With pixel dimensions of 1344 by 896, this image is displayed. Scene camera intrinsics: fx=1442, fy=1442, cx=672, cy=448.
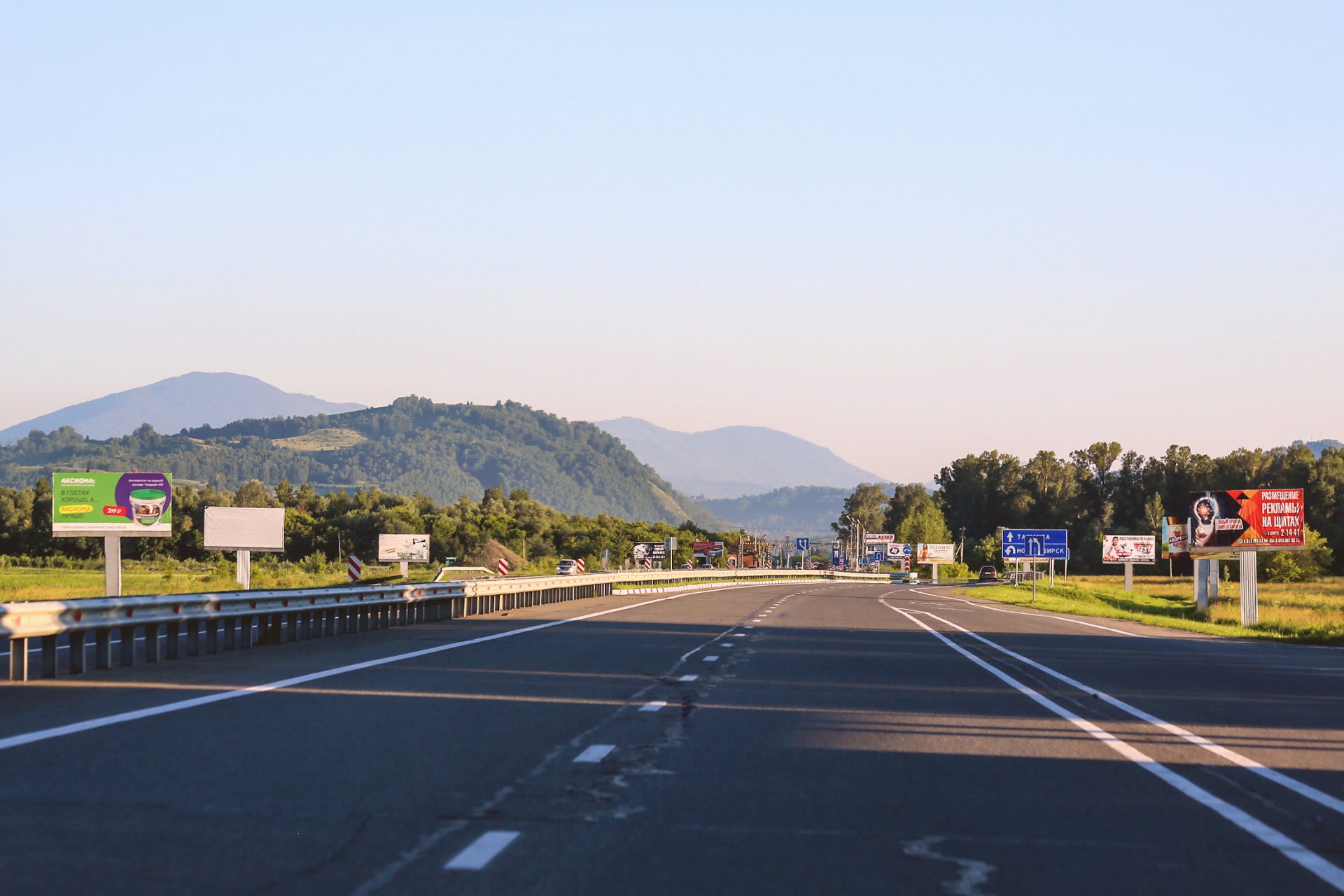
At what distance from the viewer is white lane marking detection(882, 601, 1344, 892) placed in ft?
23.1

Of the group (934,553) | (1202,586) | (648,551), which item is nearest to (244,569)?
(1202,586)

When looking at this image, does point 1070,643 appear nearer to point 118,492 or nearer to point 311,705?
point 311,705

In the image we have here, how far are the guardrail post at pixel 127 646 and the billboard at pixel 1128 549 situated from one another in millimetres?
113305

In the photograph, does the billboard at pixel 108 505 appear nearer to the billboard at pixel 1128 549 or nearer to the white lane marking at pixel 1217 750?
the white lane marking at pixel 1217 750

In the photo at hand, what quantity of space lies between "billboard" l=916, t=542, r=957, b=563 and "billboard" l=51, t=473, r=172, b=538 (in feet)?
298

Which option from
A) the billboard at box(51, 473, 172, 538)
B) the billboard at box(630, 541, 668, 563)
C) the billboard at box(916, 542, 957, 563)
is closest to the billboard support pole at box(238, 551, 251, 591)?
the billboard at box(51, 473, 172, 538)

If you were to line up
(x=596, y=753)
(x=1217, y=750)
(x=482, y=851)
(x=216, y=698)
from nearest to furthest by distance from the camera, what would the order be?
(x=482, y=851) < (x=596, y=753) < (x=1217, y=750) < (x=216, y=698)

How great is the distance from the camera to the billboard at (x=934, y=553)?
155000mm

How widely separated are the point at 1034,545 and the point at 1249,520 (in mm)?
26091

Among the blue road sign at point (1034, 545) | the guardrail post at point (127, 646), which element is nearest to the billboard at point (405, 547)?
the blue road sign at point (1034, 545)

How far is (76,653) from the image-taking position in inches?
654

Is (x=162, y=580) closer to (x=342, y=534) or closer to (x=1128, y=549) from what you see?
(x=1128, y=549)

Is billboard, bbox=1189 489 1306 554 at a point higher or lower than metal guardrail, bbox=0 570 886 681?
higher

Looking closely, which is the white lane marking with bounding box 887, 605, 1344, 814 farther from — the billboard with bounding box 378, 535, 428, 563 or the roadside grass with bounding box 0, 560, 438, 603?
the billboard with bounding box 378, 535, 428, 563
